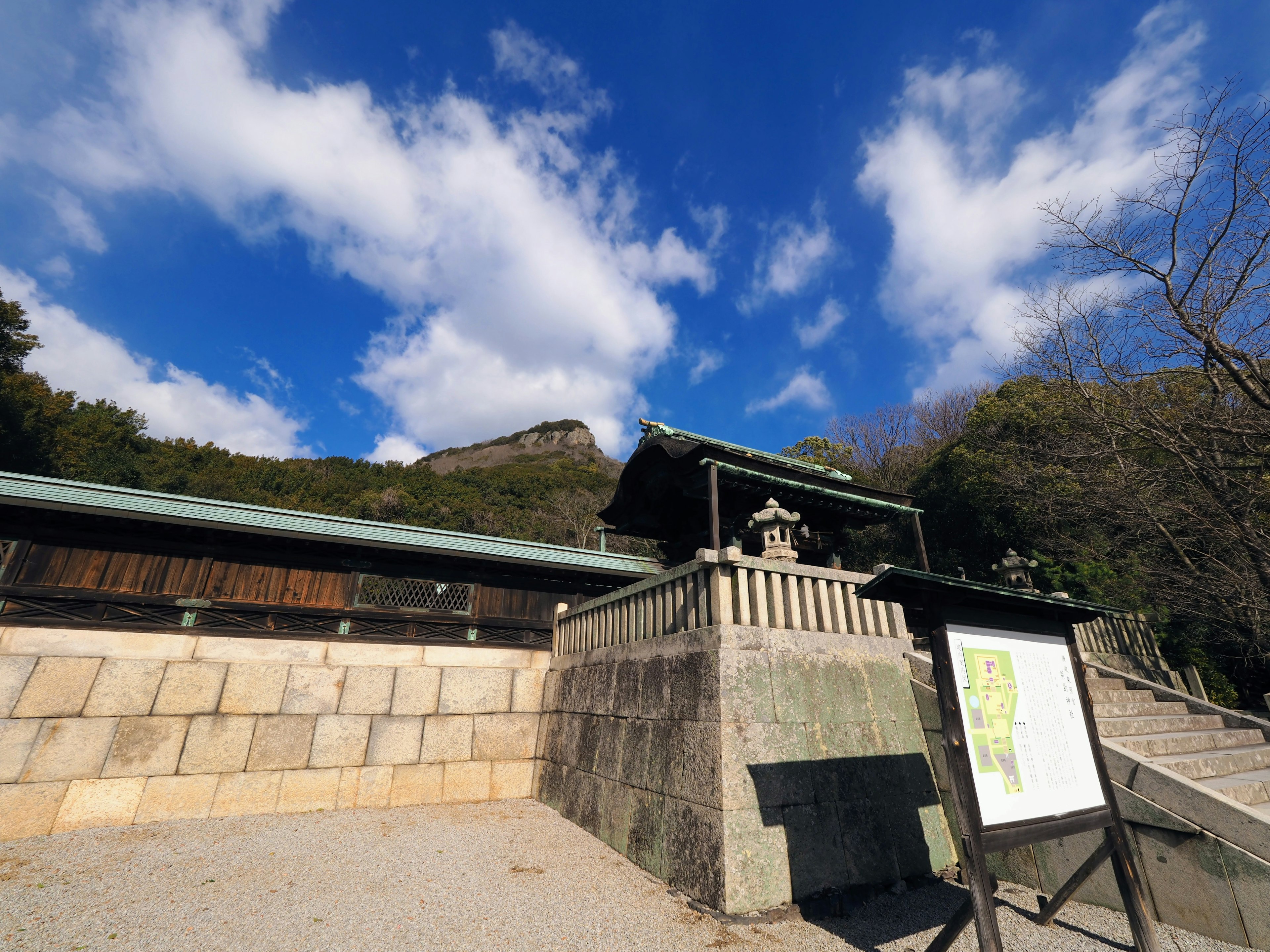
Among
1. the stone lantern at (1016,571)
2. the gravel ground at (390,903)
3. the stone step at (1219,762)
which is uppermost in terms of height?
the stone lantern at (1016,571)

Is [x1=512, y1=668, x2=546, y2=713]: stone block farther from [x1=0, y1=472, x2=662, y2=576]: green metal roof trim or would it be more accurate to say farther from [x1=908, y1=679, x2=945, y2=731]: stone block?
[x1=908, y1=679, x2=945, y2=731]: stone block

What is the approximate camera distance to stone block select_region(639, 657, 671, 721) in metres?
6.37

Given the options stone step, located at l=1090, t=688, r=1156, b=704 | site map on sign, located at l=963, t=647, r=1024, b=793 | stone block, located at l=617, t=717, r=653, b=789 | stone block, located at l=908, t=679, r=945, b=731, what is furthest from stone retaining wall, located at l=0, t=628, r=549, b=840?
stone step, located at l=1090, t=688, r=1156, b=704

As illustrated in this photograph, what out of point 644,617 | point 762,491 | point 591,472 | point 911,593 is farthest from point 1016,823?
point 591,472

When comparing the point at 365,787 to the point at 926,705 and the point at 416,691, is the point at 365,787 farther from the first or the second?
the point at 926,705

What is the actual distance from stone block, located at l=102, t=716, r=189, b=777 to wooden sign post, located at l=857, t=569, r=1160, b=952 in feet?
30.1

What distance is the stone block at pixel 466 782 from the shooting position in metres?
8.49

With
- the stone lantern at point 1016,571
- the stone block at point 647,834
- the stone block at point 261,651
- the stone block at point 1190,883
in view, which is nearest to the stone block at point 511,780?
the stone block at point 261,651

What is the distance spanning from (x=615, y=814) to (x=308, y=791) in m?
4.71

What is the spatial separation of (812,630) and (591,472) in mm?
50865

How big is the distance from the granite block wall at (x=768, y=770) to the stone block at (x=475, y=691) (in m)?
2.82

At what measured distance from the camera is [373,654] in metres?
8.77

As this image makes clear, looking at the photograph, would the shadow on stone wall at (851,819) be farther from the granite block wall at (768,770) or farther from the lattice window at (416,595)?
the lattice window at (416,595)

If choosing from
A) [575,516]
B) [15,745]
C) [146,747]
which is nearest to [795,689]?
[146,747]
